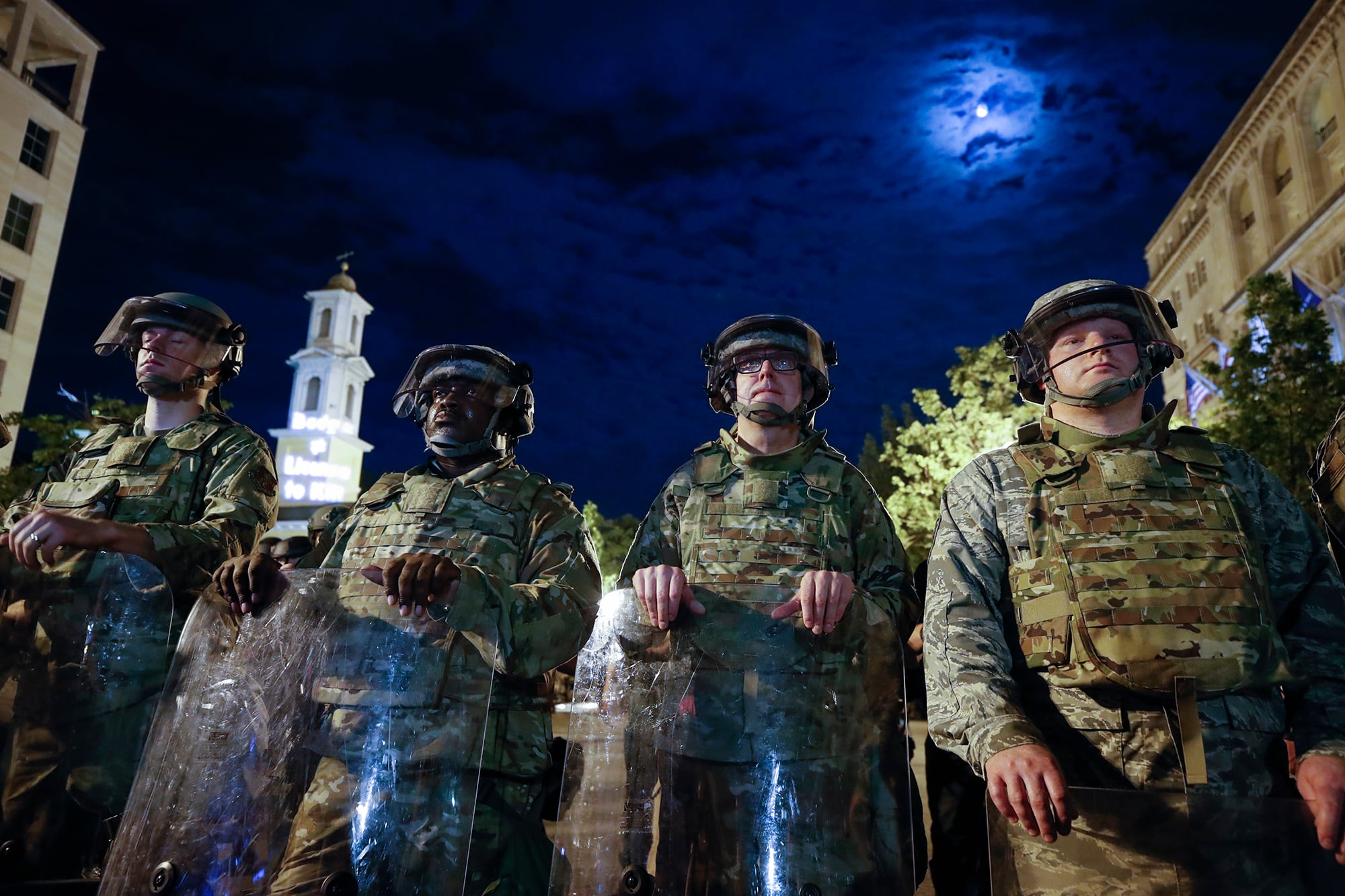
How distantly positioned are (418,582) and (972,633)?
183cm

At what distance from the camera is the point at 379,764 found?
246cm

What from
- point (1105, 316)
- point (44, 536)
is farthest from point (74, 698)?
point (1105, 316)

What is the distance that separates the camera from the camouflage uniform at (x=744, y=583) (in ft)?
7.86

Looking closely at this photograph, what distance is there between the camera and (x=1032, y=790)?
80.4 inches

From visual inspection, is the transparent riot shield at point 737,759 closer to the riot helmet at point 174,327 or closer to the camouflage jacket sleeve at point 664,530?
the camouflage jacket sleeve at point 664,530

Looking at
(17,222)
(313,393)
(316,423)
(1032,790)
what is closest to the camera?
(1032,790)

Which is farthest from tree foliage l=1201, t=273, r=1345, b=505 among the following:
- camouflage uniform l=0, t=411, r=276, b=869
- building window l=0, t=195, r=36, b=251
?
building window l=0, t=195, r=36, b=251

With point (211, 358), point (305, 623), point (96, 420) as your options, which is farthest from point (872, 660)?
point (96, 420)

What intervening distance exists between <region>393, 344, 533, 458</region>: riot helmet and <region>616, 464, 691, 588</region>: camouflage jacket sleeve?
984 millimetres

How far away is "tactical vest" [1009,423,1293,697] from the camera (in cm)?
235

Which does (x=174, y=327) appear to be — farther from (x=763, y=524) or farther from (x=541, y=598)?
(x=763, y=524)

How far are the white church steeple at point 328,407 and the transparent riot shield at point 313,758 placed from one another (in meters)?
44.8

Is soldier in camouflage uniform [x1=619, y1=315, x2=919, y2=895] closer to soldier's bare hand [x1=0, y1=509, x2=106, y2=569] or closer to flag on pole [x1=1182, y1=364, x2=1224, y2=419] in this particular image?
soldier's bare hand [x1=0, y1=509, x2=106, y2=569]

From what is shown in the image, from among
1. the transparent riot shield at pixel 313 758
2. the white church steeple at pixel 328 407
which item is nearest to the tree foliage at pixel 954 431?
the transparent riot shield at pixel 313 758
